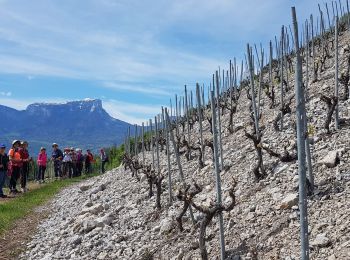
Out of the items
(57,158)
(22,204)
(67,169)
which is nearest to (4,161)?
(22,204)

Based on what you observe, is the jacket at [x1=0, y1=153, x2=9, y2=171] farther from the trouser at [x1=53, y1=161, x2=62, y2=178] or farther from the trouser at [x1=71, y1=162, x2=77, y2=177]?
the trouser at [x1=71, y1=162, x2=77, y2=177]

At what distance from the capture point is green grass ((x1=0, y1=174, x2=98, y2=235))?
15.8 metres

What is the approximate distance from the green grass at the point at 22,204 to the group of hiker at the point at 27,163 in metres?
0.99

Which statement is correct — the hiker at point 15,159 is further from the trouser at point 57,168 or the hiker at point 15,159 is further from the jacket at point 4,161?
the trouser at point 57,168

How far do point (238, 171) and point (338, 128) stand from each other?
9.80 feet

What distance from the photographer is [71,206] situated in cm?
1928

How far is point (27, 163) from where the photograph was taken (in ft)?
75.0

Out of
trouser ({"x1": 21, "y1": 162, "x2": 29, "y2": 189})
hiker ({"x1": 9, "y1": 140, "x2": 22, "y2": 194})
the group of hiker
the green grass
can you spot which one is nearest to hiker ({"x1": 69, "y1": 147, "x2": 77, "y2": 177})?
the group of hiker

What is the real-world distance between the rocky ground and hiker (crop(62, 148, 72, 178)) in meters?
15.5

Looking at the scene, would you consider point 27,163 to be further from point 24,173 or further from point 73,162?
point 73,162

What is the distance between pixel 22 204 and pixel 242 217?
12862 millimetres

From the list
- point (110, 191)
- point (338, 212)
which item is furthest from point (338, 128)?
point (110, 191)

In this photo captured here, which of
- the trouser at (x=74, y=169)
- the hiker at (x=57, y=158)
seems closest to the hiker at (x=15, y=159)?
the hiker at (x=57, y=158)

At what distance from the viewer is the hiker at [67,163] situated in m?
33.3
